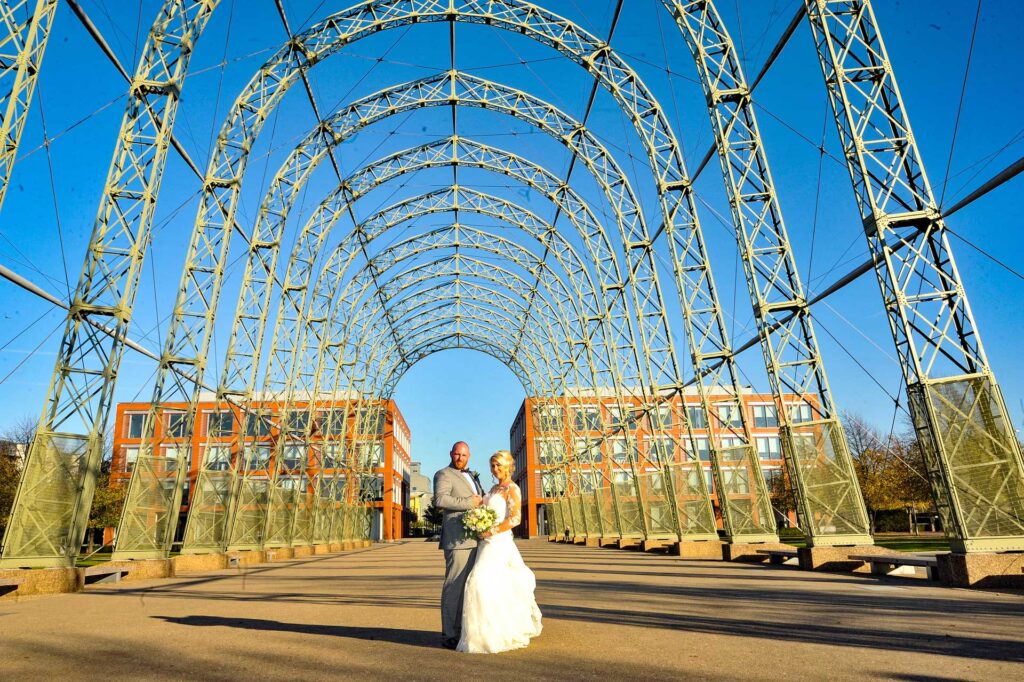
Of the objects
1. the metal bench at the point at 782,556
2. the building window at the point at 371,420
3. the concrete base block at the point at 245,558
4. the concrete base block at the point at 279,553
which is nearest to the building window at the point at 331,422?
the building window at the point at 371,420

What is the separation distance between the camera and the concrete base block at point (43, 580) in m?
12.1

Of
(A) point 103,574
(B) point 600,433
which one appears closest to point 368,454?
(B) point 600,433

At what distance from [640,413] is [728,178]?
1288 centimetres

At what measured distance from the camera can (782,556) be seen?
1667 centimetres

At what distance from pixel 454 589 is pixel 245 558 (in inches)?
813

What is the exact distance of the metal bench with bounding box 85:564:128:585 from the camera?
15711 millimetres

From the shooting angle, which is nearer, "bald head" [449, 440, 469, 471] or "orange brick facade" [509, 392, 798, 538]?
"bald head" [449, 440, 469, 471]

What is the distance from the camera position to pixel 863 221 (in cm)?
1245

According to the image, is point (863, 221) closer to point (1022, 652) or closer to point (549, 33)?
point (1022, 652)

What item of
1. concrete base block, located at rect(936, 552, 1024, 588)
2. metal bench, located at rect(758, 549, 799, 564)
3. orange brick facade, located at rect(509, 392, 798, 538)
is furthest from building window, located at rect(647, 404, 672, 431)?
concrete base block, located at rect(936, 552, 1024, 588)

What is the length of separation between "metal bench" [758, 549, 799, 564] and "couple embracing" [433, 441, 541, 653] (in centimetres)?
1173

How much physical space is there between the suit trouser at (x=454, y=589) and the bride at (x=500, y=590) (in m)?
0.19

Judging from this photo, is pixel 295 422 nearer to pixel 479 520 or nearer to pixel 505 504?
pixel 505 504

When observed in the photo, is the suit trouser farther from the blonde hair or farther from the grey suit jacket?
the blonde hair
